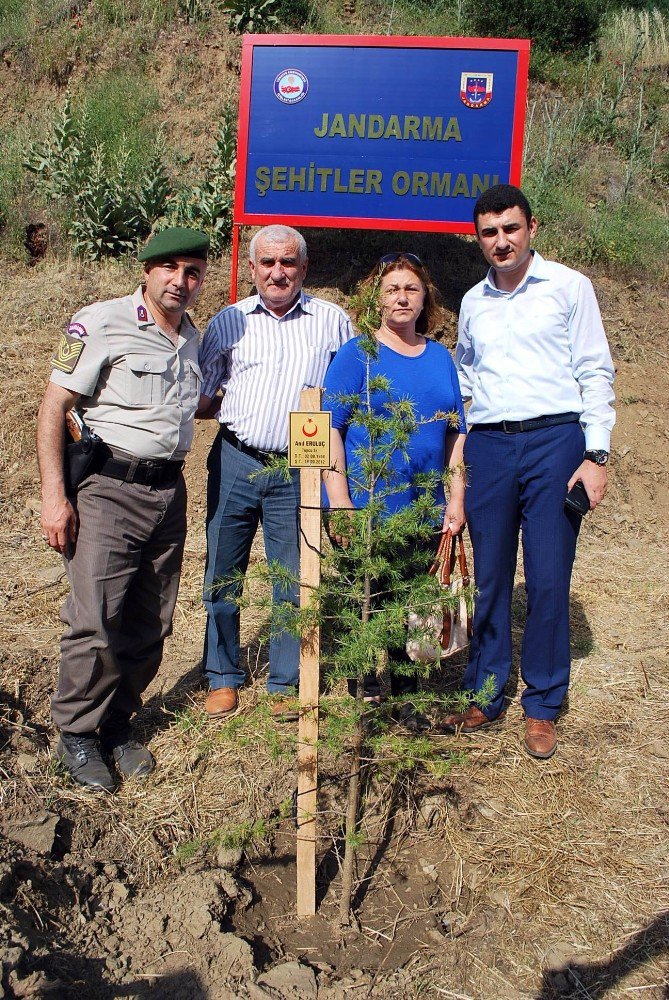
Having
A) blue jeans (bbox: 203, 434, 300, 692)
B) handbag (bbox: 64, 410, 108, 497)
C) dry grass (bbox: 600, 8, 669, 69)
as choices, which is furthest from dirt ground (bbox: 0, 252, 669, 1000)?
dry grass (bbox: 600, 8, 669, 69)

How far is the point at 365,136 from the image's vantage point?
7.55 metres

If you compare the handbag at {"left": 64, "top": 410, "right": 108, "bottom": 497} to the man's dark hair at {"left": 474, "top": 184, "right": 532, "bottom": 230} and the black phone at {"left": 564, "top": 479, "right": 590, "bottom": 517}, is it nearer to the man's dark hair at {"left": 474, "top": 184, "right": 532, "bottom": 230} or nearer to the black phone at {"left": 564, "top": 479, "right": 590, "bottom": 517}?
the man's dark hair at {"left": 474, "top": 184, "right": 532, "bottom": 230}

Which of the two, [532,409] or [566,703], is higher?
[532,409]

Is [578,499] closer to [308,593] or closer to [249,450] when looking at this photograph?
[308,593]

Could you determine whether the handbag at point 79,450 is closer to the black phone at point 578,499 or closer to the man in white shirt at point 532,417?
the man in white shirt at point 532,417

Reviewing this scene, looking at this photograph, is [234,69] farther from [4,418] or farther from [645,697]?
[645,697]

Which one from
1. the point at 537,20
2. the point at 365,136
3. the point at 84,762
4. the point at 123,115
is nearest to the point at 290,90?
the point at 365,136

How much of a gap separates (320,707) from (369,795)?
0.85 meters

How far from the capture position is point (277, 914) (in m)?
3.11

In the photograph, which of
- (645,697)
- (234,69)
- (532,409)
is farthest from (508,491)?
(234,69)

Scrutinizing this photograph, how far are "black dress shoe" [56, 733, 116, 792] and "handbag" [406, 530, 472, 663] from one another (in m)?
1.35

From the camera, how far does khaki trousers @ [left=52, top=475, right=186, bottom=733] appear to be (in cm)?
324

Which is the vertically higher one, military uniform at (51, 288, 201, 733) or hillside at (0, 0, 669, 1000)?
military uniform at (51, 288, 201, 733)

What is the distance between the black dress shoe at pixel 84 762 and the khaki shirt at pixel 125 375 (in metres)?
1.22
